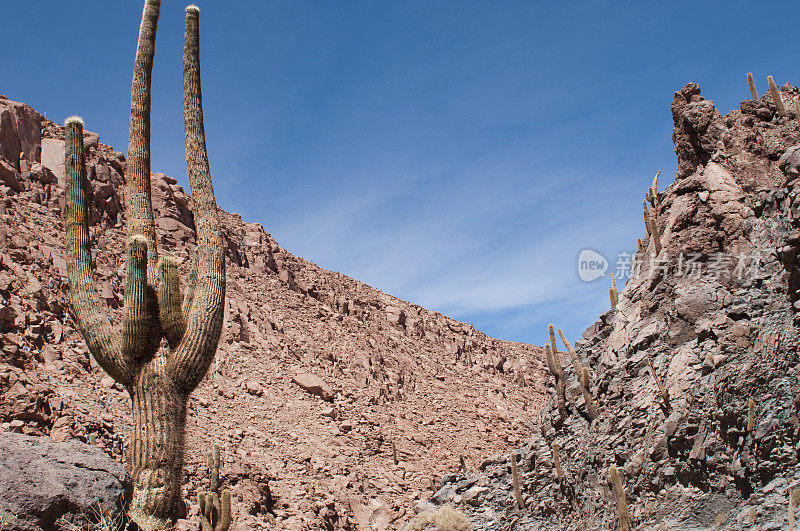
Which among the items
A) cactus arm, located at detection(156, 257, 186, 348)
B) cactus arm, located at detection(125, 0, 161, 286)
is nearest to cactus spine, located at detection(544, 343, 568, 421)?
cactus arm, located at detection(125, 0, 161, 286)

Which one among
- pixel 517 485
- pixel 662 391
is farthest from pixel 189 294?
pixel 517 485

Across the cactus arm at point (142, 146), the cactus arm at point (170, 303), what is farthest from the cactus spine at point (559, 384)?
the cactus arm at point (170, 303)

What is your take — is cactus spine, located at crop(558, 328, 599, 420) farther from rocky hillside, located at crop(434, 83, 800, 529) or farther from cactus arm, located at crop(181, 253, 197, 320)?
cactus arm, located at crop(181, 253, 197, 320)

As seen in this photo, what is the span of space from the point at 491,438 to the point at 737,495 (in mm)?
19758

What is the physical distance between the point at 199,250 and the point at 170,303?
0.83 metres

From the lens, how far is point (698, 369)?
617 inches

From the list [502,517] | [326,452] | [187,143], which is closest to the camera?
[187,143]

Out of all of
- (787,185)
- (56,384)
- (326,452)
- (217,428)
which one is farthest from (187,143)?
(326,452)

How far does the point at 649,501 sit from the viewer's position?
15258 millimetres

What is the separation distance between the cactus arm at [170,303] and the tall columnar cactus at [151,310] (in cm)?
1

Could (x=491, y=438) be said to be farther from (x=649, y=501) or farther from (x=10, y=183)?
(x=10, y=183)

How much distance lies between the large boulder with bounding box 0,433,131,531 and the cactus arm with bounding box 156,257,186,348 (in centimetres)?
272

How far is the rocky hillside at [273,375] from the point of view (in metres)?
21.5

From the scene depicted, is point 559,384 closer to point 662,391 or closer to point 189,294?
point 662,391
